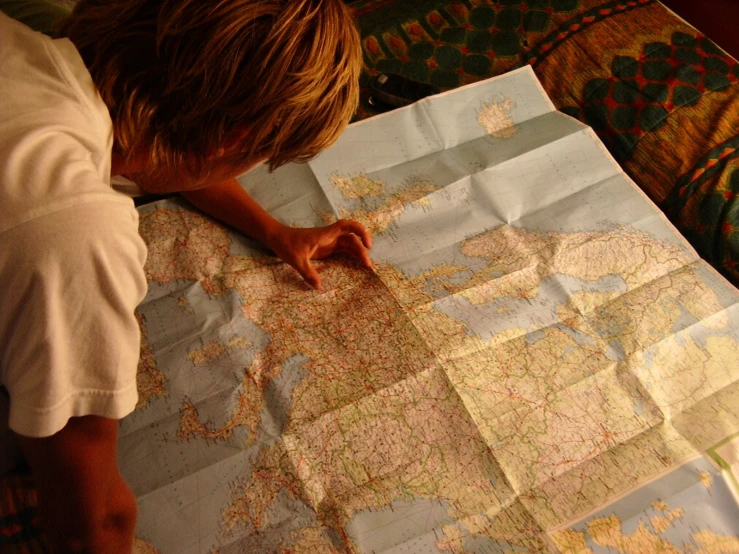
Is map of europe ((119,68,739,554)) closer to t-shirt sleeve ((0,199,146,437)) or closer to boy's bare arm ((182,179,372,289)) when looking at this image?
boy's bare arm ((182,179,372,289))

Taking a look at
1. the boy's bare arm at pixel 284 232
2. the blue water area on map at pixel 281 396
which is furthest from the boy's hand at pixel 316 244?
the blue water area on map at pixel 281 396

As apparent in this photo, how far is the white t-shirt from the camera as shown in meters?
0.52

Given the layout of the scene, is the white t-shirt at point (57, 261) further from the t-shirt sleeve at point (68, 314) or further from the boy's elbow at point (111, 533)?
the boy's elbow at point (111, 533)

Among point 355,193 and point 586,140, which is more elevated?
point 586,140

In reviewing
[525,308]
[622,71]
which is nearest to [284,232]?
[525,308]

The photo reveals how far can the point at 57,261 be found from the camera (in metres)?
0.52

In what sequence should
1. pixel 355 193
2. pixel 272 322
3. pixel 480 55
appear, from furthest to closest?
pixel 480 55 → pixel 355 193 → pixel 272 322

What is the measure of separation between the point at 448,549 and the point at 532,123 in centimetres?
88

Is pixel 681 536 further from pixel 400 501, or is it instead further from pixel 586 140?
pixel 586 140

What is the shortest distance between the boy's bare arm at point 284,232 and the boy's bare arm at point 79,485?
1.47 ft

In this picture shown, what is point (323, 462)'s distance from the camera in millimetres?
824


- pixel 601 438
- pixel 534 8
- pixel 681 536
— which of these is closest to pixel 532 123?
pixel 534 8

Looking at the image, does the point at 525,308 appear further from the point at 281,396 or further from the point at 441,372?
the point at 281,396

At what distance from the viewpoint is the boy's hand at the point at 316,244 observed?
101 centimetres
